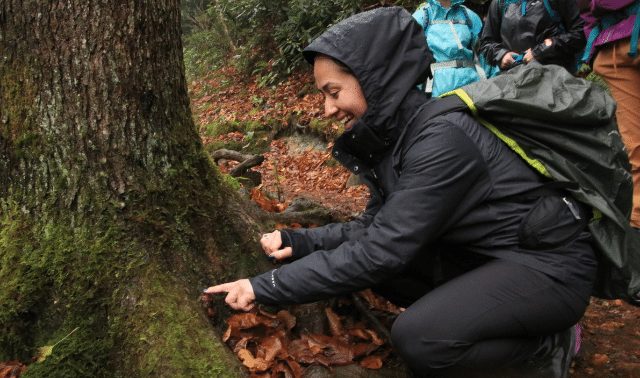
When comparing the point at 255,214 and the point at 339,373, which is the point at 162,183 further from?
the point at 339,373

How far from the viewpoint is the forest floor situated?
3607mm

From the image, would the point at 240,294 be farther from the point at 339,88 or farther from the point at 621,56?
the point at 621,56

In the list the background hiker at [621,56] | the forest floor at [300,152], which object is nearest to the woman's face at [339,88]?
the forest floor at [300,152]

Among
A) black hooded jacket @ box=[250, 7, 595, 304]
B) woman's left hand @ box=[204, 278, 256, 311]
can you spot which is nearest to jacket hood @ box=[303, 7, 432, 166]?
black hooded jacket @ box=[250, 7, 595, 304]

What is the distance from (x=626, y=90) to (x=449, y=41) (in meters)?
1.53

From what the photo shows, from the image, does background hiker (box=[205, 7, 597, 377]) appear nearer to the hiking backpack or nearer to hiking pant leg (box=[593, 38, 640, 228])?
the hiking backpack

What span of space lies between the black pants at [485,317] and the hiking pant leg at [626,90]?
220cm

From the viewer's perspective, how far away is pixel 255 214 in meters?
3.50

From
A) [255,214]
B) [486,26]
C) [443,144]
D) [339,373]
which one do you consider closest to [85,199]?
[255,214]

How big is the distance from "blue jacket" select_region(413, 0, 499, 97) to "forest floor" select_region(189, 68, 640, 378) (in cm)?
167

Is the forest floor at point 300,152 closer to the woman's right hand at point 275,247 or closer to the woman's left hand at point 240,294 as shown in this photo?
the woman's right hand at point 275,247

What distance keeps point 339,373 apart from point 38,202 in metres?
1.79

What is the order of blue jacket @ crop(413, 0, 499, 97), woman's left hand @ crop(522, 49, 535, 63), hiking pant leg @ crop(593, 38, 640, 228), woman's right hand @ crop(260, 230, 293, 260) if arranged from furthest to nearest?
blue jacket @ crop(413, 0, 499, 97) < woman's left hand @ crop(522, 49, 535, 63) < hiking pant leg @ crop(593, 38, 640, 228) < woman's right hand @ crop(260, 230, 293, 260)

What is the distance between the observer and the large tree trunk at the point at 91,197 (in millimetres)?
2482
